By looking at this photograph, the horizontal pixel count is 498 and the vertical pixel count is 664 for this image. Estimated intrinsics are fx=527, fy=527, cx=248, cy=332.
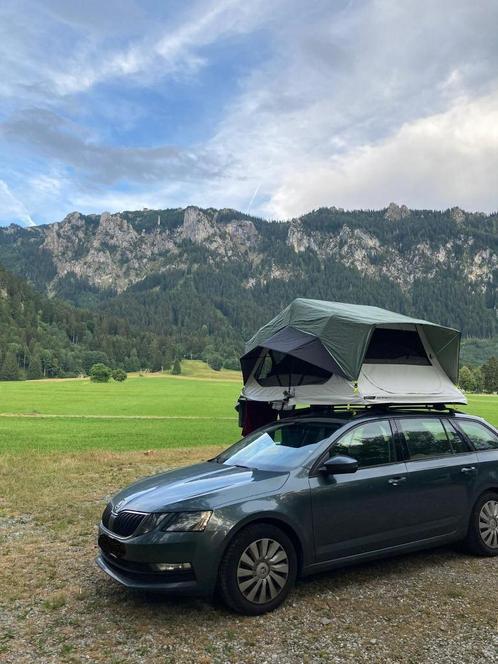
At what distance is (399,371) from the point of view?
8.60m

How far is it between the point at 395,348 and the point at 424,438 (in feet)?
8.06

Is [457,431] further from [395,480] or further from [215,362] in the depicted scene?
[215,362]

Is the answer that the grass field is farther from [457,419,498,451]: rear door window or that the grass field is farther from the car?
[457,419,498,451]: rear door window

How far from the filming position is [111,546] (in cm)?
525

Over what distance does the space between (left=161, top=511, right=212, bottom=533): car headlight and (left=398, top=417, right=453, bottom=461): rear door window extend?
9.36 feet

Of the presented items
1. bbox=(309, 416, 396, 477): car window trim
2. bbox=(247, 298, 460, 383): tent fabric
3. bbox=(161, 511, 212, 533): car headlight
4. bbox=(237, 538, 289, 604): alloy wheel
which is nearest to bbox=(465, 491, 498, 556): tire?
bbox=(309, 416, 396, 477): car window trim

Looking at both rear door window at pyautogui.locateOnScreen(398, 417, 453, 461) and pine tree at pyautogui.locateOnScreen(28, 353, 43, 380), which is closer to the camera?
rear door window at pyautogui.locateOnScreen(398, 417, 453, 461)

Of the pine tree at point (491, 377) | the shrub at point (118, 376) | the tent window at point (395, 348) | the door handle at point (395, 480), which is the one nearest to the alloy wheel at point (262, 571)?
the door handle at point (395, 480)

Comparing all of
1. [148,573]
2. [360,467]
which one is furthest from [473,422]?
[148,573]

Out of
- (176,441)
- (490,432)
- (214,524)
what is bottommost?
(176,441)

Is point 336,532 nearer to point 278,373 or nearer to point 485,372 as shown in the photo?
point 278,373

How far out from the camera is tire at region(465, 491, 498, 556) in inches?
263

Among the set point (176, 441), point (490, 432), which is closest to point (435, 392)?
point (490, 432)

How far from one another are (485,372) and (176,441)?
4115 inches
